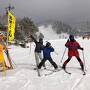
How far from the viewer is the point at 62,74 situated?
18703 millimetres

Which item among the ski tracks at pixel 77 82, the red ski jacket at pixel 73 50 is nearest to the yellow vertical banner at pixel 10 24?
the red ski jacket at pixel 73 50

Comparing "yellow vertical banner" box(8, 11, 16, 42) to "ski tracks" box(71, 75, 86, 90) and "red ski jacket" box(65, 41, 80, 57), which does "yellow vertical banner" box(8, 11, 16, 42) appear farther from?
"ski tracks" box(71, 75, 86, 90)

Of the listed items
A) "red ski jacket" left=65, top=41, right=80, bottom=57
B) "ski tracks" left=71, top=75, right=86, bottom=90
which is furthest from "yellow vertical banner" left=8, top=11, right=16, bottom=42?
"ski tracks" left=71, top=75, right=86, bottom=90

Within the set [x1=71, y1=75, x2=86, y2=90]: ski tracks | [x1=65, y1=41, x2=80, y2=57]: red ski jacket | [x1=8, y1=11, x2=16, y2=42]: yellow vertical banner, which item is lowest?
[x1=71, y1=75, x2=86, y2=90]: ski tracks

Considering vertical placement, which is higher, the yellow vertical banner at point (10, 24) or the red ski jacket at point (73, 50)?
the yellow vertical banner at point (10, 24)

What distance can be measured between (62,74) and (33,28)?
64.3 metres

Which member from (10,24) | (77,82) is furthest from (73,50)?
(10,24)

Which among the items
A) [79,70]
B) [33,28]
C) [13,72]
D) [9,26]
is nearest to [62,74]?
[79,70]

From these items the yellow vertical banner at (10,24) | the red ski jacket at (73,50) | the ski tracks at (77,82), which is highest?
the yellow vertical banner at (10,24)

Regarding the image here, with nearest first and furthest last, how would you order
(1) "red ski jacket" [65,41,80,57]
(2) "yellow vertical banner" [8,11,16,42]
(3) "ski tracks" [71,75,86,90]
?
(3) "ski tracks" [71,75,86,90], (1) "red ski jacket" [65,41,80,57], (2) "yellow vertical banner" [8,11,16,42]

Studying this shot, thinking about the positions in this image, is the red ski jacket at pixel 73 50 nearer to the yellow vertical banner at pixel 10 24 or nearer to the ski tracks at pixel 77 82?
the ski tracks at pixel 77 82

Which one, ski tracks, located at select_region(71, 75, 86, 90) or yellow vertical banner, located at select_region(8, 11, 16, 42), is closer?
ski tracks, located at select_region(71, 75, 86, 90)

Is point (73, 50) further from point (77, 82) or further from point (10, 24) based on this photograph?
point (10, 24)

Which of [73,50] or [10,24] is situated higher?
[10,24]
